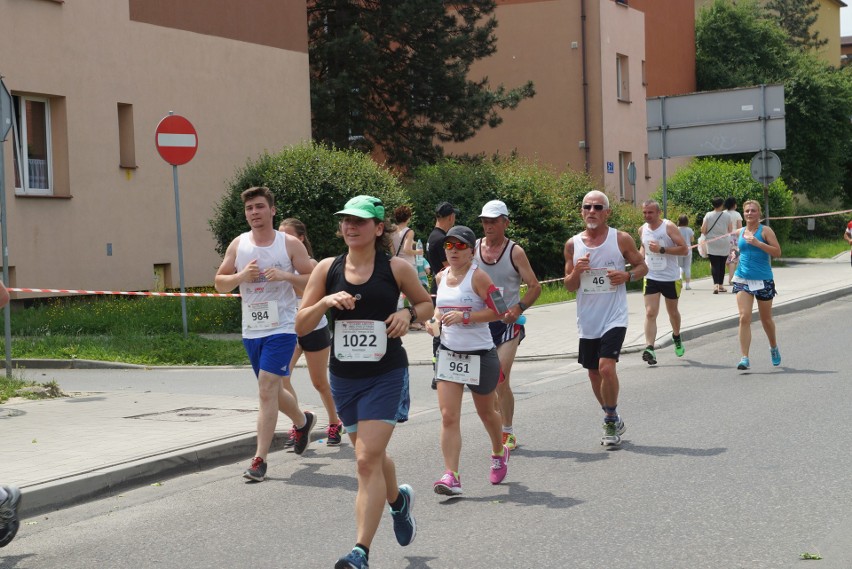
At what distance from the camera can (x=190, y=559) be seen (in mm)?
5844

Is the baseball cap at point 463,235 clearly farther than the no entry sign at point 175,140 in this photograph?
No

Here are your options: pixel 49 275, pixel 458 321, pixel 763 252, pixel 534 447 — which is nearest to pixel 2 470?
pixel 458 321

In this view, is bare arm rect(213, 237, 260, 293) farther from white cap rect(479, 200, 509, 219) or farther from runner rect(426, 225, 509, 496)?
white cap rect(479, 200, 509, 219)

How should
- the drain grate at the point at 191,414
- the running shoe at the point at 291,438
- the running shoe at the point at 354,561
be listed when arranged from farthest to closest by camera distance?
the drain grate at the point at 191,414, the running shoe at the point at 291,438, the running shoe at the point at 354,561

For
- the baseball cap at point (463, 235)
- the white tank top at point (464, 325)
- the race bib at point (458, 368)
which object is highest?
the baseball cap at point (463, 235)

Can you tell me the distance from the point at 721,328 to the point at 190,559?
Result: 1285 cm

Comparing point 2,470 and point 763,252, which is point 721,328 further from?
→ point 2,470

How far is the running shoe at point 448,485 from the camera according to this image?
699 centimetres

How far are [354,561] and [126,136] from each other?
17415mm

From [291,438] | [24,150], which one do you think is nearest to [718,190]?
[24,150]

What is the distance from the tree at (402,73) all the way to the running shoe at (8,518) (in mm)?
24838

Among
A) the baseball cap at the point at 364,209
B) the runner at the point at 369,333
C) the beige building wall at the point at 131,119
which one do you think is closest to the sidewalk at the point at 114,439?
the runner at the point at 369,333

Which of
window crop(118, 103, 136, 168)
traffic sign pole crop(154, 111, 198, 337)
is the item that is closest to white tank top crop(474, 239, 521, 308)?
traffic sign pole crop(154, 111, 198, 337)

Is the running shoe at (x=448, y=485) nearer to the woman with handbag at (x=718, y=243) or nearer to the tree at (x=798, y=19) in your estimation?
the woman with handbag at (x=718, y=243)
